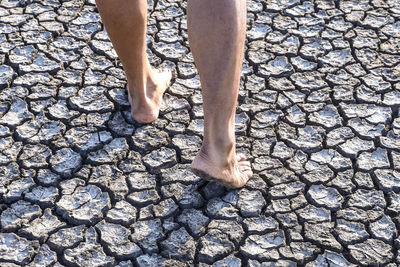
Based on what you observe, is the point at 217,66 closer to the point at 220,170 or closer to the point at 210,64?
the point at 210,64

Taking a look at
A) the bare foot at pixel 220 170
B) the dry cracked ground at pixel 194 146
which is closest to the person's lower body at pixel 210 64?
the bare foot at pixel 220 170

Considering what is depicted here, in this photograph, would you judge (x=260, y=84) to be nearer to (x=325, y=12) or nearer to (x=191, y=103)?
(x=191, y=103)

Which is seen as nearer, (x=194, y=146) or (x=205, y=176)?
(x=205, y=176)

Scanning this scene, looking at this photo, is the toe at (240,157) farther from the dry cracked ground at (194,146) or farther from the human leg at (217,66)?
the human leg at (217,66)

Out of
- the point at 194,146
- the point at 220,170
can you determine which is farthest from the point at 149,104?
the point at 220,170

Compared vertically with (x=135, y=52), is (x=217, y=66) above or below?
above

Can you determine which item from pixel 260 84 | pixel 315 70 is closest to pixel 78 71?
pixel 260 84

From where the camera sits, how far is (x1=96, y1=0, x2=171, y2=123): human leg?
2531 millimetres

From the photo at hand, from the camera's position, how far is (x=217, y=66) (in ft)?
7.39

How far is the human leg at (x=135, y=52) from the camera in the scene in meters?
2.53

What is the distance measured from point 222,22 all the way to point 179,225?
2.21 feet

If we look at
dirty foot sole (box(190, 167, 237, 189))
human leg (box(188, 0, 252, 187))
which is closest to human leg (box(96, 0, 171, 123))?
human leg (box(188, 0, 252, 187))

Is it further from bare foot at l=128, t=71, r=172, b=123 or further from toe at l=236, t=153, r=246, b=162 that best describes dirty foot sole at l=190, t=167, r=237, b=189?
bare foot at l=128, t=71, r=172, b=123

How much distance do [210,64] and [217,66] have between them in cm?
2
